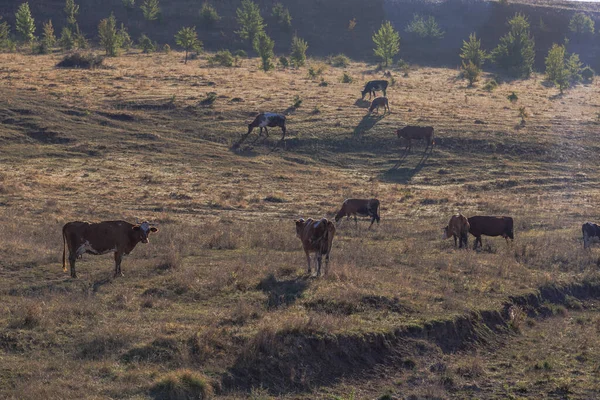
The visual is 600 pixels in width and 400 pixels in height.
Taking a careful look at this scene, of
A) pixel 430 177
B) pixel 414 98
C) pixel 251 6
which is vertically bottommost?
pixel 430 177

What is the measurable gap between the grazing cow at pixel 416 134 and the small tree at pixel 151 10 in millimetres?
54637

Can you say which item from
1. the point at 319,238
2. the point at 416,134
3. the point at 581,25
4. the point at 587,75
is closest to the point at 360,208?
A: the point at 319,238

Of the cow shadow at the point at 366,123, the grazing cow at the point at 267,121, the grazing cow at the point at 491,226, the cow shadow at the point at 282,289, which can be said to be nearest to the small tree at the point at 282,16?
the cow shadow at the point at 366,123

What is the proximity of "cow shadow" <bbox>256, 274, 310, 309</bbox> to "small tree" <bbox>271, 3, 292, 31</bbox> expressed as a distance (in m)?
83.5

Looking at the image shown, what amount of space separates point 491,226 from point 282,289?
10433mm

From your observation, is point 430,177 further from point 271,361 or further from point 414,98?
point 271,361

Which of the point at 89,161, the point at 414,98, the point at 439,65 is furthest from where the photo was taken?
the point at 439,65

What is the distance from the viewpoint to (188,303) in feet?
47.8

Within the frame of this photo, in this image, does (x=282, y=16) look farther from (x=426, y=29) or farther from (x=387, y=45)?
(x=387, y=45)

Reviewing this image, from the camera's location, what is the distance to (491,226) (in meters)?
23.7

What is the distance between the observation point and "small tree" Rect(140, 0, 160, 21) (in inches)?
3524

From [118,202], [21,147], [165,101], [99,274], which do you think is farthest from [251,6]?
[99,274]

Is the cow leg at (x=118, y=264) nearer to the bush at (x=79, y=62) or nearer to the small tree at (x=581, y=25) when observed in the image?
the bush at (x=79, y=62)

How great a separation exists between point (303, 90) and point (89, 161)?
22.4 metres
